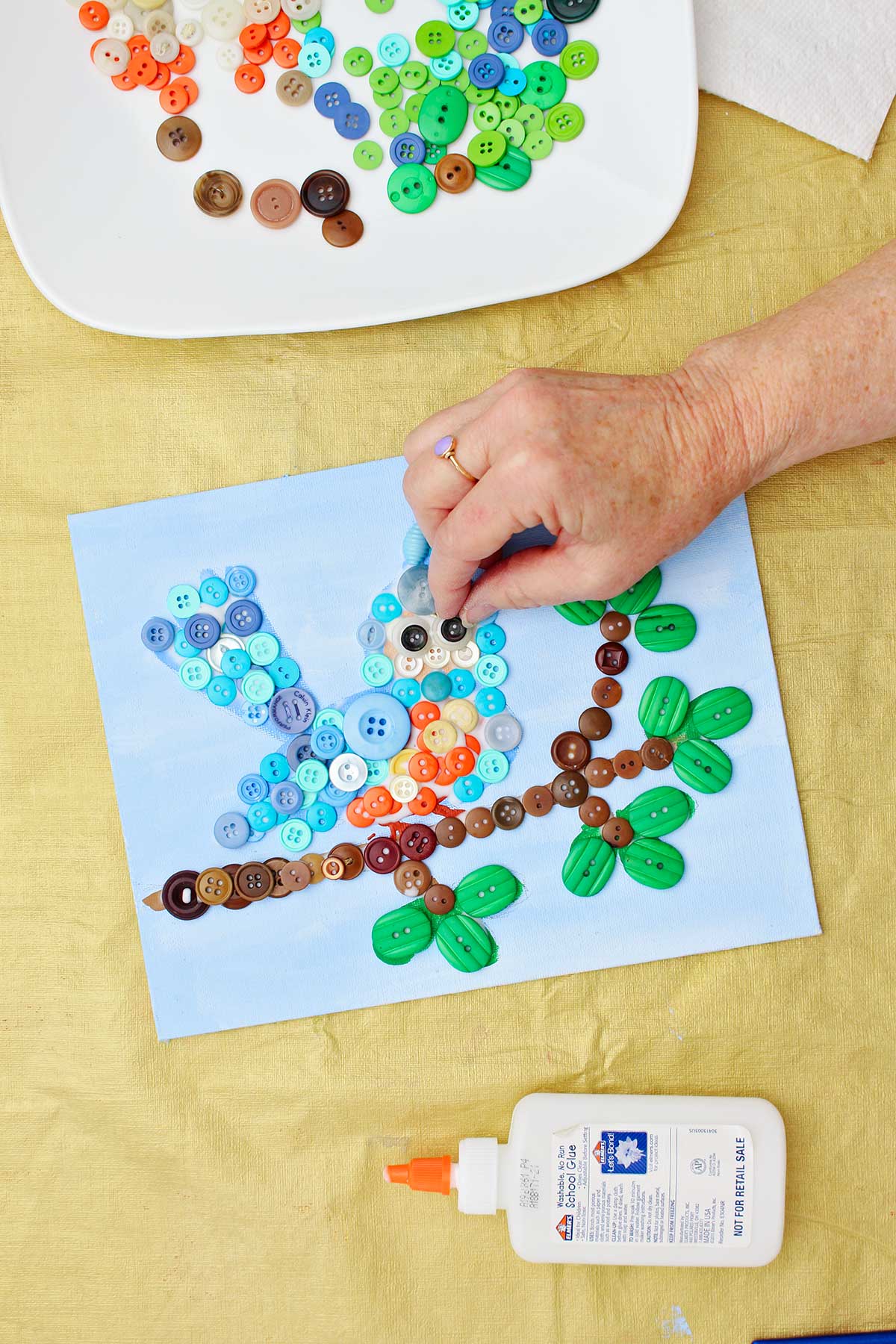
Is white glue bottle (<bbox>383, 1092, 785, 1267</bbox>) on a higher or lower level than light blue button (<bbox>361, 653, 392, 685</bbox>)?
lower

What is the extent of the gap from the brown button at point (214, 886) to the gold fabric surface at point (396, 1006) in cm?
7

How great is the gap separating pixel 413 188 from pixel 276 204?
108 mm

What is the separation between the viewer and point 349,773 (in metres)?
0.77

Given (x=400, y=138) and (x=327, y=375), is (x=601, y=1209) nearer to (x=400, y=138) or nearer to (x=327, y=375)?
(x=327, y=375)

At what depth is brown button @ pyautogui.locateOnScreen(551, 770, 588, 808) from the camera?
0.76m

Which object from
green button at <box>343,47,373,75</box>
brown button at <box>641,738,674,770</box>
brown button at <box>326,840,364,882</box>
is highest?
green button at <box>343,47,373,75</box>

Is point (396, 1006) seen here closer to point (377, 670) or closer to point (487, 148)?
point (377, 670)

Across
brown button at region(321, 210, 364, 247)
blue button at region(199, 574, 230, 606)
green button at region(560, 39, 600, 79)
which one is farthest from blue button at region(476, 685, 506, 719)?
green button at region(560, 39, 600, 79)

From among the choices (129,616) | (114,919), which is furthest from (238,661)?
(114,919)

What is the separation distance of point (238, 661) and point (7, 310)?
1.15 feet

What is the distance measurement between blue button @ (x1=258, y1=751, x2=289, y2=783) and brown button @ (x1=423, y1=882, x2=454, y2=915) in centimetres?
15

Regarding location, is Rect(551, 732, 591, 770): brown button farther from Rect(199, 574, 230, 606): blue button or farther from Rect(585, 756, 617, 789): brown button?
Rect(199, 574, 230, 606): blue button

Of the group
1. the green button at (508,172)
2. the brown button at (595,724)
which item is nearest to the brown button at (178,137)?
the green button at (508,172)

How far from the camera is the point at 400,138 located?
769 millimetres
